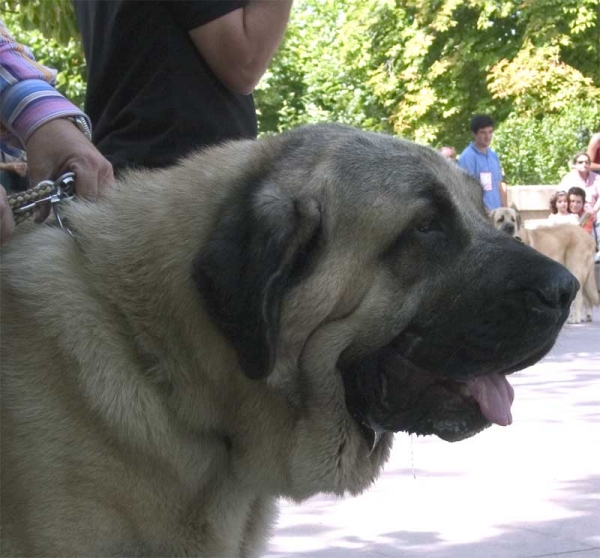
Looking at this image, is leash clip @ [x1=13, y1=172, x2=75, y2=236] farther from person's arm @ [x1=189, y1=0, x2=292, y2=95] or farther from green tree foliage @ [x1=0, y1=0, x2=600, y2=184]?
green tree foliage @ [x1=0, y1=0, x2=600, y2=184]

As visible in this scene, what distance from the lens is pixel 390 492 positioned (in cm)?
582

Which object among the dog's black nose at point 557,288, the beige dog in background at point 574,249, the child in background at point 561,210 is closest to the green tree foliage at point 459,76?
the child in background at point 561,210

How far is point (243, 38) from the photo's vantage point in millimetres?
3604

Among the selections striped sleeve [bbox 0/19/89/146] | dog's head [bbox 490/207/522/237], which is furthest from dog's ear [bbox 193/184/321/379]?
dog's head [bbox 490/207/522/237]

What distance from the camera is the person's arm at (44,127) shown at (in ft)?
11.0

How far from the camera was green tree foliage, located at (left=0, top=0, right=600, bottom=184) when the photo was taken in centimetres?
2691

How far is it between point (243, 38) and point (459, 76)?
29.7 metres

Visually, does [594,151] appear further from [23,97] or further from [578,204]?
[23,97]

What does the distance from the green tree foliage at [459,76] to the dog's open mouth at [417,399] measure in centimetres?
2275

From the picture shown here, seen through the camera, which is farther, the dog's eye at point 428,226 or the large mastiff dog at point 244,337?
the dog's eye at point 428,226

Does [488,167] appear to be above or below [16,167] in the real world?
below

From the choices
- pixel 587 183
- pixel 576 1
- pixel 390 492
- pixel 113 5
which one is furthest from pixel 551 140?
pixel 113 5

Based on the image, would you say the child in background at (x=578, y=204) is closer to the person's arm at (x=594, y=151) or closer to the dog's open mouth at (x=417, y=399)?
the person's arm at (x=594, y=151)

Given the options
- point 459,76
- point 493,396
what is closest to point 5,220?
point 493,396
